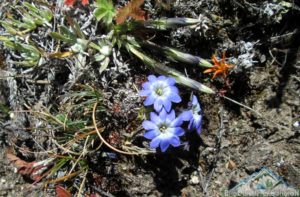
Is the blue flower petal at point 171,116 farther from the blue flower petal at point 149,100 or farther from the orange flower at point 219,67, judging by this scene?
the orange flower at point 219,67

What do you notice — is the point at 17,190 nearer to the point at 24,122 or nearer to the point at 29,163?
the point at 29,163

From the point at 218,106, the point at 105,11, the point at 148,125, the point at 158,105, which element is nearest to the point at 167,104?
the point at 158,105

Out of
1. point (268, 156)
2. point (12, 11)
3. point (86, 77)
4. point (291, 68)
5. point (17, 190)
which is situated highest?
point (12, 11)

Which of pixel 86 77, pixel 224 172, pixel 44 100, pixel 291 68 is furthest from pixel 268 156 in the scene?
pixel 44 100

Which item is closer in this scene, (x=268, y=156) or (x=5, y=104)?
(x=268, y=156)

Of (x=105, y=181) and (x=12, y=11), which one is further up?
(x=12, y=11)

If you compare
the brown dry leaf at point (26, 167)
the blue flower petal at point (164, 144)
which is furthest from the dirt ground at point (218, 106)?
the blue flower petal at point (164, 144)
